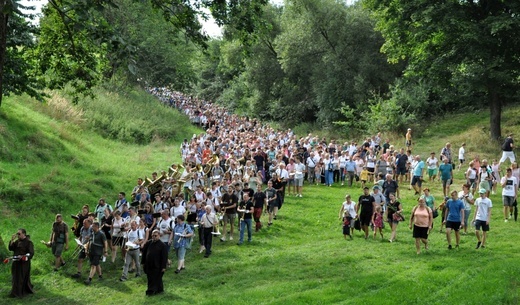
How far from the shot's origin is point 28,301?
14.0 m

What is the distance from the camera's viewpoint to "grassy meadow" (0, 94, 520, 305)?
1277 cm

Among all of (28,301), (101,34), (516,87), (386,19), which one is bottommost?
(28,301)

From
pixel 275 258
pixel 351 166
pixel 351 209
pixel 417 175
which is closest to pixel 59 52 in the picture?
pixel 275 258

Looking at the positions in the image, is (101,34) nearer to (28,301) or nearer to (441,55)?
(28,301)

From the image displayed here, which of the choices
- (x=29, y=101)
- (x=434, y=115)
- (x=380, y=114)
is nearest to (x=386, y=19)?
(x=380, y=114)

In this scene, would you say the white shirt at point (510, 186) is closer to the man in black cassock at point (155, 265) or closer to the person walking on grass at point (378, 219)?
the person walking on grass at point (378, 219)

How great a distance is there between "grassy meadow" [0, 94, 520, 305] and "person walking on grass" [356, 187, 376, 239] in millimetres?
581

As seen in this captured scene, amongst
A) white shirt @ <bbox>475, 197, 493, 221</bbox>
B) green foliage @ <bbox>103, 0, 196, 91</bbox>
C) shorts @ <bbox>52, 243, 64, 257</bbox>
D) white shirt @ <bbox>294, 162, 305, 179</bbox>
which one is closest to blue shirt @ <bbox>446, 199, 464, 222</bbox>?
white shirt @ <bbox>475, 197, 493, 221</bbox>

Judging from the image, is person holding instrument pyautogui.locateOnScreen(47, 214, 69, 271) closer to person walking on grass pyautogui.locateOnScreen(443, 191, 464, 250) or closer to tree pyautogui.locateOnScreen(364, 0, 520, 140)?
person walking on grass pyautogui.locateOnScreen(443, 191, 464, 250)

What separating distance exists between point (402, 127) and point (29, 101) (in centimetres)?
2258

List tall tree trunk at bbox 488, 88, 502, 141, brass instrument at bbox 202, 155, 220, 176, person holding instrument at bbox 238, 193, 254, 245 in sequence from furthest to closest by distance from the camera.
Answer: tall tree trunk at bbox 488, 88, 502, 141 → brass instrument at bbox 202, 155, 220, 176 → person holding instrument at bbox 238, 193, 254, 245

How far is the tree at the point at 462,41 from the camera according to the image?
95.7 ft

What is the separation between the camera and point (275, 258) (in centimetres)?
1598

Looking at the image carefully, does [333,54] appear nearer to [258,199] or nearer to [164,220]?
[258,199]
